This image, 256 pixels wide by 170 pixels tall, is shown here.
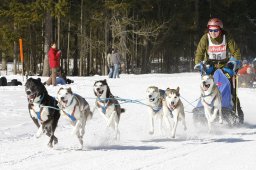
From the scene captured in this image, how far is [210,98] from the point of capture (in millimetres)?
8289

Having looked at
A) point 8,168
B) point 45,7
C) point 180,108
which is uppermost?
point 45,7

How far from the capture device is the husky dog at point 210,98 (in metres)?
8.23

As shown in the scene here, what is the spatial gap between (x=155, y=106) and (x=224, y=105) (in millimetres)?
1520

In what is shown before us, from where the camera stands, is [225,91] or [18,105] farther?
[18,105]

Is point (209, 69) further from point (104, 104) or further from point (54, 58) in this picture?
point (54, 58)

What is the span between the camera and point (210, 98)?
27.2 ft

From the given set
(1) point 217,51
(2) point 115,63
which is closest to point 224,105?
(1) point 217,51

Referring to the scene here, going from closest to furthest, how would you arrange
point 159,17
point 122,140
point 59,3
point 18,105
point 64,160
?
point 64,160
point 122,140
point 18,105
point 59,3
point 159,17

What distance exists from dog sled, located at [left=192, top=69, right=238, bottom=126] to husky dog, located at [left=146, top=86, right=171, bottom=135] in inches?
37.6

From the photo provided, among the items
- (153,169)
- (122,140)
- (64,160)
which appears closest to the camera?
(153,169)

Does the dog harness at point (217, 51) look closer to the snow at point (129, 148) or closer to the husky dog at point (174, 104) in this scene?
the snow at point (129, 148)

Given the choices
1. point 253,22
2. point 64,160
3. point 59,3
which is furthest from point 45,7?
point 253,22

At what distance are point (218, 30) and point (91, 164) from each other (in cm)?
418

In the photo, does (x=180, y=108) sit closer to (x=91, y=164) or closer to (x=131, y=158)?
(x=131, y=158)
